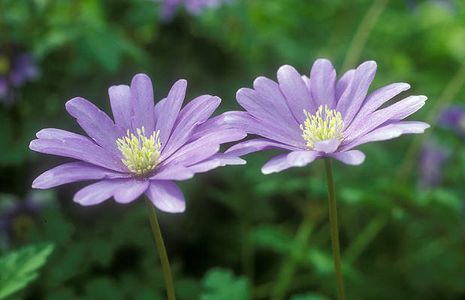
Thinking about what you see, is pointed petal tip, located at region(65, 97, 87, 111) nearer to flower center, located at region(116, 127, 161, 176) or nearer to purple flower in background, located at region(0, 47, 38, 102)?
flower center, located at region(116, 127, 161, 176)

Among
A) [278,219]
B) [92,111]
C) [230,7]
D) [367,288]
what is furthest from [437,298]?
[92,111]

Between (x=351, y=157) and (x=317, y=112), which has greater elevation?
(x=317, y=112)

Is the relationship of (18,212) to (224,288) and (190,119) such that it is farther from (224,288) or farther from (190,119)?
(190,119)

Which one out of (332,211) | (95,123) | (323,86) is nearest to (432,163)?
(323,86)

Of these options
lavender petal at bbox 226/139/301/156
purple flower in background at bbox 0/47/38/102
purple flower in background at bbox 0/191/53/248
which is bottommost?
lavender petal at bbox 226/139/301/156

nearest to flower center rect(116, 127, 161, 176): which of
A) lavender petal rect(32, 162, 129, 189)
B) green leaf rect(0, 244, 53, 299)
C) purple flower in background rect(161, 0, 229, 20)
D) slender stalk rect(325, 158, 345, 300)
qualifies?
lavender petal rect(32, 162, 129, 189)

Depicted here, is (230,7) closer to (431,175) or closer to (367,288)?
(431,175)
